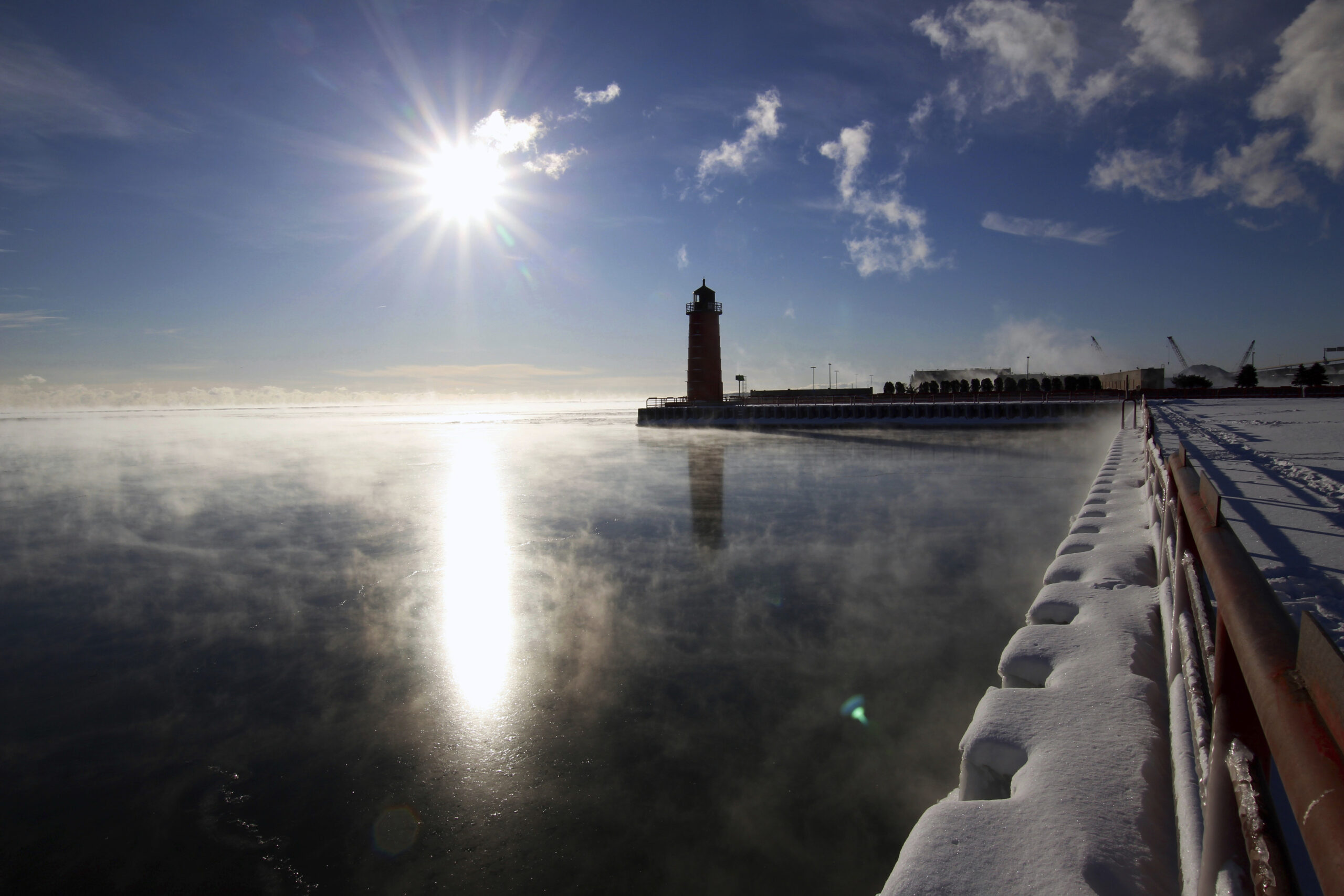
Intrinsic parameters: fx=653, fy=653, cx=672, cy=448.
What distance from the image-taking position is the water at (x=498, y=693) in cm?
385

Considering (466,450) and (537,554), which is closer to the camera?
(537,554)

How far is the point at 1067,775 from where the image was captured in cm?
241

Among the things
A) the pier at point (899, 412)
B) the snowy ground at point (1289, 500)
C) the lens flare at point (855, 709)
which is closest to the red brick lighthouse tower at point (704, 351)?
the pier at point (899, 412)

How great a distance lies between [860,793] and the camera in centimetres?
421

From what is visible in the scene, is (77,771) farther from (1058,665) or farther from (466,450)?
(466,450)

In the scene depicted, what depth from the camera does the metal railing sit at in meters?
0.81

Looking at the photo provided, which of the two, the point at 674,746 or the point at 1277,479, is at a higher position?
the point at 1277,479

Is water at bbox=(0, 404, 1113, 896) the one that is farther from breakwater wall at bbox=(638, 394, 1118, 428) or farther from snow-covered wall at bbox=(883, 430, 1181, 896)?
breakwater wall at bbox=(638, 394, 1118, 428)

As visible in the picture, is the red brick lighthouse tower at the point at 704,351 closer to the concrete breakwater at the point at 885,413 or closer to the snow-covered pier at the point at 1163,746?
the concrete breakwater at the point at 885,413

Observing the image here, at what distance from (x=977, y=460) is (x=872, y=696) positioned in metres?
19.0

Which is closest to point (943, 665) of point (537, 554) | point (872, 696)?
point (872, 696)

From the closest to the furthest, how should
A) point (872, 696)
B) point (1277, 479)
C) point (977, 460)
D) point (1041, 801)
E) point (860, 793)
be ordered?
1. point (1041, 801)
2. point (860, 793)
3. point (872, 696)
4. point (1277, 479)
5. point (977, 460)

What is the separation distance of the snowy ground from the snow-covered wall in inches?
27.9

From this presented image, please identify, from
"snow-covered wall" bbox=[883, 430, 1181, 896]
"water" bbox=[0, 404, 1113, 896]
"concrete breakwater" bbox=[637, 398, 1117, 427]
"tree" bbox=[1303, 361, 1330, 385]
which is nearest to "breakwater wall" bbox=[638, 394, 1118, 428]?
"concrete breakwater" bbox=[637, 398, 1117, 427]
